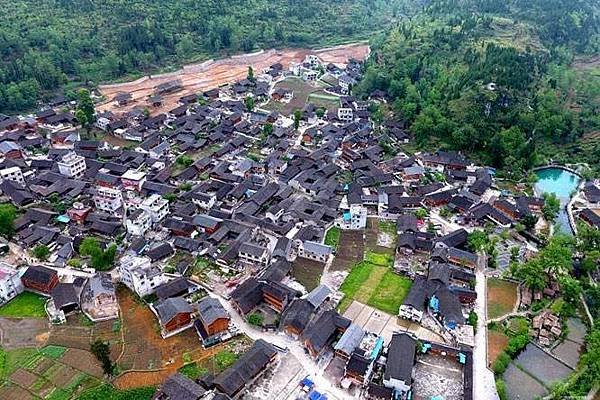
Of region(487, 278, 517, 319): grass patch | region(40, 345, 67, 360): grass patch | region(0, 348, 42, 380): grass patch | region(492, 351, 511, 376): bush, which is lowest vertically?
region(487, 278, 517, 319): grass patch

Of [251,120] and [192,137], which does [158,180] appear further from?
[251,120]

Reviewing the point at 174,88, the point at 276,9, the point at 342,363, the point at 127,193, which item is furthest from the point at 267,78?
the point at 342,363

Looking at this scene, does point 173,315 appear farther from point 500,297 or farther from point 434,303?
point 500,297

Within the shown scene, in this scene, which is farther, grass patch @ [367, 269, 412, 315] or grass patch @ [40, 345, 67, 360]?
grass patch @ [367, 269, 412, 315]

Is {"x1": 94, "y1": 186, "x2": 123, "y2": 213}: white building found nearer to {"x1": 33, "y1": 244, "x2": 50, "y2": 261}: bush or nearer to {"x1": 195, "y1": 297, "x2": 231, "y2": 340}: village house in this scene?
{"x1": 33, "y1": 244, "x2": 50, "y2": 261}: bush

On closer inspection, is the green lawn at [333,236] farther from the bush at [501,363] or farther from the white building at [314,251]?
the bush at [501,363]

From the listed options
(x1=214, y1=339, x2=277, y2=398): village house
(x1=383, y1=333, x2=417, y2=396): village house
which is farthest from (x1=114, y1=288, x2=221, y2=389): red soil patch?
(x1=383, y1=333, x2=417, y2=396): village house

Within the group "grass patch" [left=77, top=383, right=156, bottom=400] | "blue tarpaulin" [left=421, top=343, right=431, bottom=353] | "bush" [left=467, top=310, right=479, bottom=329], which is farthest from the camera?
"bush" [left=467, top=310, right=479, bottom=329]

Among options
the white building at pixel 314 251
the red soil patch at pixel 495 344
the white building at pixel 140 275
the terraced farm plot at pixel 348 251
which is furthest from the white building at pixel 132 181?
the red soil patch at pixel 495 344
